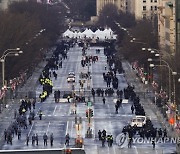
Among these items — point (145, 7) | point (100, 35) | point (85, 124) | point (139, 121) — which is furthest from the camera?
point (145, 7)

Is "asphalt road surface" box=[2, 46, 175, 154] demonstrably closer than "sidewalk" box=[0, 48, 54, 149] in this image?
Yes

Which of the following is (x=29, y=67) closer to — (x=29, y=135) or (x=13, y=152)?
(x=29, y=135)

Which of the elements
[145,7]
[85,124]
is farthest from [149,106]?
[145,7]

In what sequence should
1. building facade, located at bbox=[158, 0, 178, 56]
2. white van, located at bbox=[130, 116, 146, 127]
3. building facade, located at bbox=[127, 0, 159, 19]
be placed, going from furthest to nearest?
building facade, located at bbox=[127, 0, 159, 19] < building facade, located at bbox=[158, 0, 178, 56] < white van, located at bbox=[130, 116, 146, 127]

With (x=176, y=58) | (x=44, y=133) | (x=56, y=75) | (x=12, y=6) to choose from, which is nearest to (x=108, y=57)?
(x=56, y=75)

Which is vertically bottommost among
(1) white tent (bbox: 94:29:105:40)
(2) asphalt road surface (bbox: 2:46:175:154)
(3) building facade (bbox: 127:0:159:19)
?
(1) white tent (bbox: 94:29:105:40)

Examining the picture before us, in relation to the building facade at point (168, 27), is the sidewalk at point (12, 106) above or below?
→ below

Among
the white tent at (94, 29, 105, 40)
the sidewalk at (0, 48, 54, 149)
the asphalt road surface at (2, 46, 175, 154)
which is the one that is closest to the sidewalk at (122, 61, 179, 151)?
the asphalt road surface at (2, 46, 175, 154)

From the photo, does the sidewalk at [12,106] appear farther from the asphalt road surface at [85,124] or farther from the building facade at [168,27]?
the building facade at [168,27]

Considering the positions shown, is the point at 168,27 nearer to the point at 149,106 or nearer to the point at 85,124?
the point at 149,106

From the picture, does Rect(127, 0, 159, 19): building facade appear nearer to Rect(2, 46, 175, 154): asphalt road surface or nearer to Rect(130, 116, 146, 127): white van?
Rect(2, 46, 175, 154): asphalt road surface

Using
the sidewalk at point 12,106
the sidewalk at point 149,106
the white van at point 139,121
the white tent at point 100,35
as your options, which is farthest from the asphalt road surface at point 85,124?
the white tent at point 100,35

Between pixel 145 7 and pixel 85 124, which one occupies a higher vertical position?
pixel 85 124
